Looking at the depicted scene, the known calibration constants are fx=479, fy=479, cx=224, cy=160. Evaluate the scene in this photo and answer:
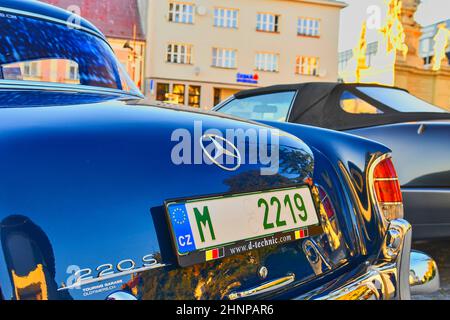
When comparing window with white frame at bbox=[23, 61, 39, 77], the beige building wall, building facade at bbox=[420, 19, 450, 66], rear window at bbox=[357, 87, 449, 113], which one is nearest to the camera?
window with white frame at bbox=[23, 61, 39, 77]

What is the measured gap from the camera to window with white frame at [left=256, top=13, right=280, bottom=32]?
3195 centimetres

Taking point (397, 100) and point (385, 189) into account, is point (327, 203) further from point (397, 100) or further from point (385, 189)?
point (397, 100)

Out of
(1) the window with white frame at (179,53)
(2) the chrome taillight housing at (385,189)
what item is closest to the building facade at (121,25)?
(1) the window with white frame at (179,53)

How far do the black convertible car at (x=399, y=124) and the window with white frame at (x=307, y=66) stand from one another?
1119 inches

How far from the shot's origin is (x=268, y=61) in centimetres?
3206

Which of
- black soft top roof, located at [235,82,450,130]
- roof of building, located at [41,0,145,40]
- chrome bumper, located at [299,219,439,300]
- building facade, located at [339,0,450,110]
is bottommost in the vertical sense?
chrome bumper, located at [299,219,439,300]

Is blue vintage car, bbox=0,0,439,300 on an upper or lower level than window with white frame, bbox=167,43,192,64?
lower

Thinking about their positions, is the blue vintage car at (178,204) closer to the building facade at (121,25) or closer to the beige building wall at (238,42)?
the building facade at (121,25)

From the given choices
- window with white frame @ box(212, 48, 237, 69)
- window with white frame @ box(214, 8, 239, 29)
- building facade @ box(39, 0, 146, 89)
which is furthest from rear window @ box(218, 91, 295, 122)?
window with white frame @ box(214, 8, 239, 29)

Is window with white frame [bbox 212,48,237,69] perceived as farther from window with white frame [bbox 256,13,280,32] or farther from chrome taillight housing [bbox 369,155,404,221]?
chrome taillight housing [bbox 369,155,404,221]

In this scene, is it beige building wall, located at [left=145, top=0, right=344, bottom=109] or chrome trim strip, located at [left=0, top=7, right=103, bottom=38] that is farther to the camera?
beige building wall, located at [left=145, top=0, right=344, bottom=109]

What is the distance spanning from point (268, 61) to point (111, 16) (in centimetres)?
1100
